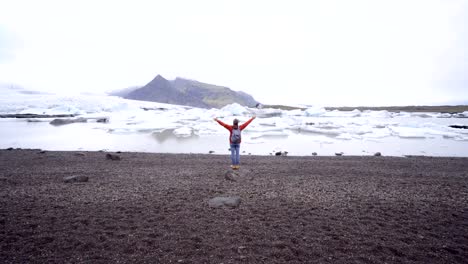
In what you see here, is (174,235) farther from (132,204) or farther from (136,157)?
(136,157)

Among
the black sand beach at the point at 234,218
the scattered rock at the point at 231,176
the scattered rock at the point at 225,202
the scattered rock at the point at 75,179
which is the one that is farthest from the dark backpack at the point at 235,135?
the scattered rock at the point at 75,179

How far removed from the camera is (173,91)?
161 m

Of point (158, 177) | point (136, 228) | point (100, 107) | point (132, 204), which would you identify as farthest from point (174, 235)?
point (100, 107)

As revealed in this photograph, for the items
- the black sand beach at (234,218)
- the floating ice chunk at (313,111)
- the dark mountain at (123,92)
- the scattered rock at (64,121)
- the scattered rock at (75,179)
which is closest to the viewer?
the black sand beach at (234,218)

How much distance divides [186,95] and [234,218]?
529 feet

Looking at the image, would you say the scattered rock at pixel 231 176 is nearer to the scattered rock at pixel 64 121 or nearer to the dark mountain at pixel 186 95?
the scattered rock at pixel 64 121

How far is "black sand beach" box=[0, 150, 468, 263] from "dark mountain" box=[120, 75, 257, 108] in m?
139

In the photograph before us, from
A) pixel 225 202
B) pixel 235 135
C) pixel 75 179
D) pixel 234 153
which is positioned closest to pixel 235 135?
pixel 235 135

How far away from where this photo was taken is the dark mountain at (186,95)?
151 m

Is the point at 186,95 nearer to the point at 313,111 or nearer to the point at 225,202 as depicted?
the point at 313,111

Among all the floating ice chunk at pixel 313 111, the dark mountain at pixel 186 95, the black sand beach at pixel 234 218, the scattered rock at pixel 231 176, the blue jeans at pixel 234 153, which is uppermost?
the dark mountain at pixel 186 95

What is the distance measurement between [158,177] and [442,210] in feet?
21.2

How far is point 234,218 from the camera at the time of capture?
463 centimetres

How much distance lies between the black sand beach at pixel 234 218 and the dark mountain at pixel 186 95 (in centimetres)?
13910
